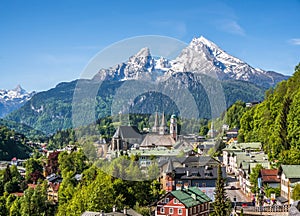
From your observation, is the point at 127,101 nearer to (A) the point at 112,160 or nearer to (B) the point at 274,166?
(A) the point at 112,160

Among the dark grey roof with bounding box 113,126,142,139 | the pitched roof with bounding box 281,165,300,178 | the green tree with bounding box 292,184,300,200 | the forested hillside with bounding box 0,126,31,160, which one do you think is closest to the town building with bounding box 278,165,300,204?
the pitched roof with bounding box 281,165,300,178

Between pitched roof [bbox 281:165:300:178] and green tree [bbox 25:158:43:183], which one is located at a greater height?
pitched roof [bbox 281:165:300:178]

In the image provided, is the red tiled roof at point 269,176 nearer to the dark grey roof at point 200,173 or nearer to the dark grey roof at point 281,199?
the dark grey roof at point 281,199

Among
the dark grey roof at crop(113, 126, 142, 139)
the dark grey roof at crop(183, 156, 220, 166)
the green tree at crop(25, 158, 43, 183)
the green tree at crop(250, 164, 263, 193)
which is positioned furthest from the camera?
the green tree at crop(25, 158, 43, 183)

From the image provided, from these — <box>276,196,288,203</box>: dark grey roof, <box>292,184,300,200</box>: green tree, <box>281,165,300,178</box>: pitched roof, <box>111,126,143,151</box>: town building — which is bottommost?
<box>276,196,288,203</box>: dark grey roof

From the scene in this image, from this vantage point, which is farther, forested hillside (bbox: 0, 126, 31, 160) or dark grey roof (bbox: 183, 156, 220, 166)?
forested hillside (bbox: 0, 126, 31, 160)

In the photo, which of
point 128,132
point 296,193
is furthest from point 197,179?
point 128,132

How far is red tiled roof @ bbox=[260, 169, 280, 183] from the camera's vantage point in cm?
2138

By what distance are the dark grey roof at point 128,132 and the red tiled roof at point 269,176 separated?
9.87 metres

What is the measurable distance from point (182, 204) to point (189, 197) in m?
0.73

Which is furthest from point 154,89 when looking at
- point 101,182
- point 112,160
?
point 101,182

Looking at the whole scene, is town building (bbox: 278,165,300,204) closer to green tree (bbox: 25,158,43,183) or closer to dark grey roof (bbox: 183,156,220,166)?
dark grey roof (bbox: 183,156,220,166)

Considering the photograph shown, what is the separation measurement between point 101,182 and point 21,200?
10.6 meters

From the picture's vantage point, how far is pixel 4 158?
72.1m
